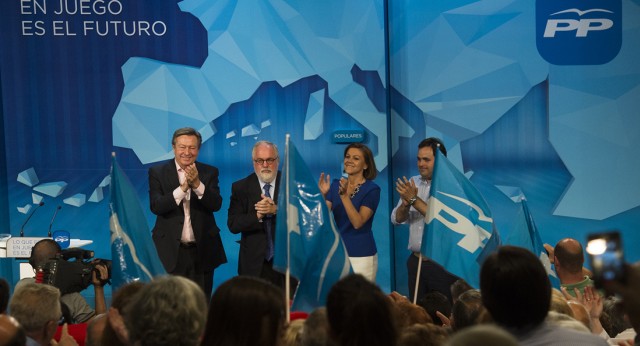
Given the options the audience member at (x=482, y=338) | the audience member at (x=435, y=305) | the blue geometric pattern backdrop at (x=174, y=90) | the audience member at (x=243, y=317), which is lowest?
the audience member at (x=435, y=305)

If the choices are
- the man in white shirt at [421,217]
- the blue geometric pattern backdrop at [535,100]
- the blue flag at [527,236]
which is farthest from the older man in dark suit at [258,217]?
the blue geometric pattern backdrop at [535,100]

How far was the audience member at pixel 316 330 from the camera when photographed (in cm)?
289

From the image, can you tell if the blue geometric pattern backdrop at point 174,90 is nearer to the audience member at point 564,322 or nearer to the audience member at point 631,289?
the audience member at point 564,322

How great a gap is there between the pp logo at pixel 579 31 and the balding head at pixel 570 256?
3.04 metres

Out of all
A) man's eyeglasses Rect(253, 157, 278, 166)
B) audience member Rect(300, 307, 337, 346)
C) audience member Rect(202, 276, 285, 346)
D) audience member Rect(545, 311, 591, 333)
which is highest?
man's eyeglasses Rect(253, 157, 278, 166)

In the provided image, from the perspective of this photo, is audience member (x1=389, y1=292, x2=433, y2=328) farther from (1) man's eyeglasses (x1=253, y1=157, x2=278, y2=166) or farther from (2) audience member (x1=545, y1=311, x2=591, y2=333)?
(1) man's eyeglasses (x1=253, y1=157, x2=278, y2=166)

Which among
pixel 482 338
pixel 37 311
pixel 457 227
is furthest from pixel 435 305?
pixel 482 338

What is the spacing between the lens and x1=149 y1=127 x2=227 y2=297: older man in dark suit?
6.32m

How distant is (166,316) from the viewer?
9.07ft

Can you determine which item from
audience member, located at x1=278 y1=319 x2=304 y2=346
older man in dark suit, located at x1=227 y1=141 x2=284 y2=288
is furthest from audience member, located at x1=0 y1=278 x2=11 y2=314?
older man in dark suit, located at x1=227 y1=141 x2=284 y2=288

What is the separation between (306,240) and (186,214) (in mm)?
1945

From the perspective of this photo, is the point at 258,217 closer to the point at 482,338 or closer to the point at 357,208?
the point at 357,208

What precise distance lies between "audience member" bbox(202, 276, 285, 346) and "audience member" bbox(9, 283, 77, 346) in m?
1.10

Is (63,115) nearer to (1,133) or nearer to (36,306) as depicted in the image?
(1,133)
